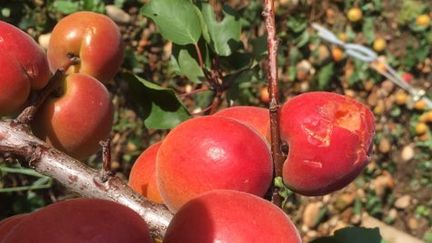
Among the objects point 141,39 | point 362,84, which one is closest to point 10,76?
A: point 141,39

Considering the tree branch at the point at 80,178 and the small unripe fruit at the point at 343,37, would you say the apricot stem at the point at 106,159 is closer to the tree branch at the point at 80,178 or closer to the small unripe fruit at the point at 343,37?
the tree branch at the point at 80,178

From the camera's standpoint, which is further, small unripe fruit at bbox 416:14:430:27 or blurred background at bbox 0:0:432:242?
small unripe fruit at bbox 416:14:430:27

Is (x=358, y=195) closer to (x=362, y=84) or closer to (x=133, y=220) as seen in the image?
(x=362, y=84)

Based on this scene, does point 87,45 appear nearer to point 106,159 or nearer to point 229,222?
point 106,159

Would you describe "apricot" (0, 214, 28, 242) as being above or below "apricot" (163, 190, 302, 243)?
below

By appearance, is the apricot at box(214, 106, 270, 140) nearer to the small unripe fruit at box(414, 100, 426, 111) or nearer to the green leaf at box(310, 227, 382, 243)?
the green leaf at box(310, 227, 382, 243)

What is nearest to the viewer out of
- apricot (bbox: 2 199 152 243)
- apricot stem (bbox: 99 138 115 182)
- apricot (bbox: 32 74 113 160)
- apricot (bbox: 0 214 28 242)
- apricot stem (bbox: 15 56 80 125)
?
apricot (bbox: 2 199 152 243)

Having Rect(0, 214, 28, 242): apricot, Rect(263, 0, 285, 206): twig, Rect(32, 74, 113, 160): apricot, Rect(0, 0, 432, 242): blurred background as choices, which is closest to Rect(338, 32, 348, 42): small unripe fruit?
Rect(0, 0, 432, 242): blurred background
